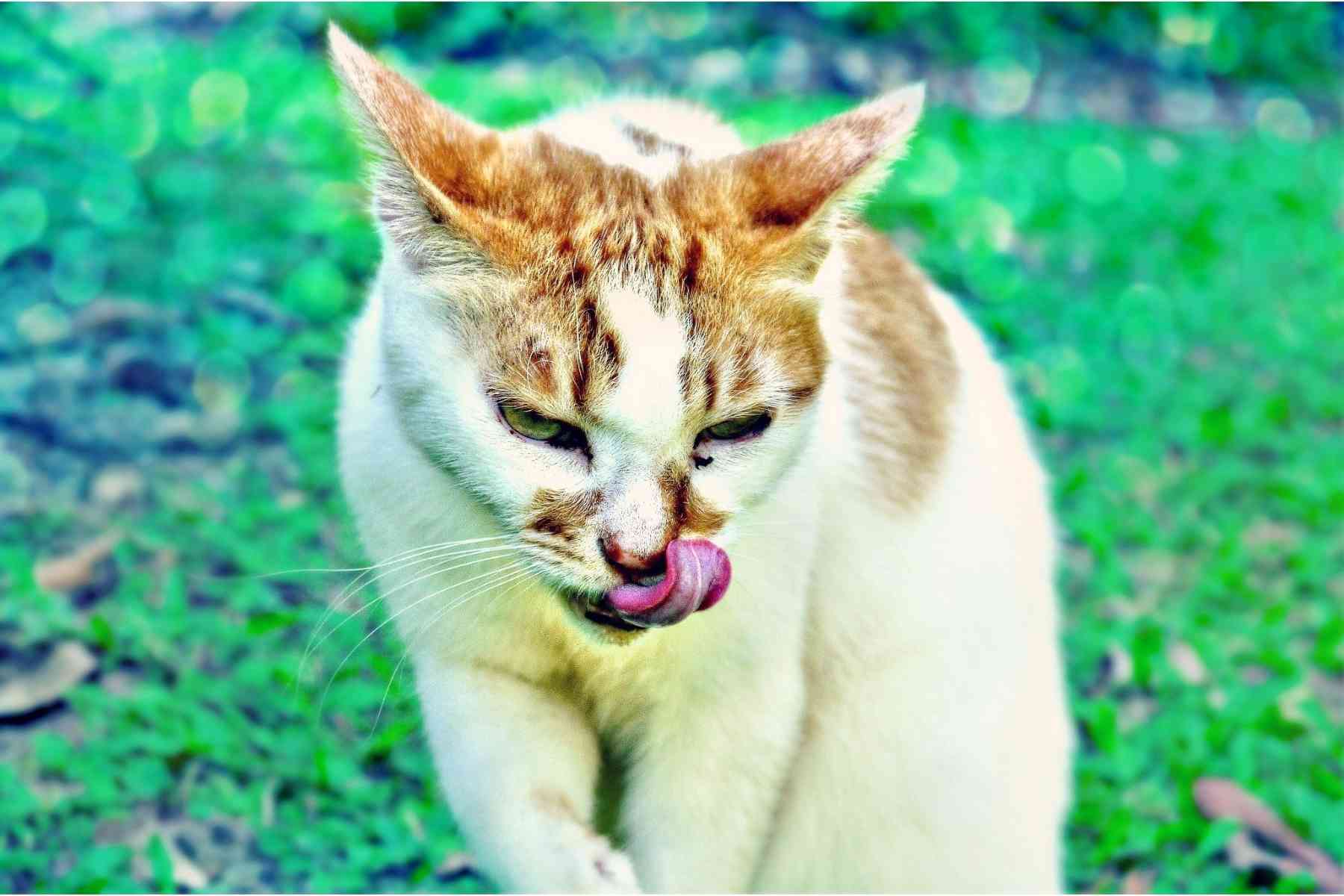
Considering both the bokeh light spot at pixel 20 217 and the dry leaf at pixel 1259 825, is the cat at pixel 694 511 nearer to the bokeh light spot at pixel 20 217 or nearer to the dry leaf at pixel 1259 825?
the dry leaf at pixel 1259 825

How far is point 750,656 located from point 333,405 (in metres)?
2.90

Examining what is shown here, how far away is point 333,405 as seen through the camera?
5.13 meters

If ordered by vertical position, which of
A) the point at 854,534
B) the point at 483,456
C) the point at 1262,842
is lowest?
the point at 1262,842

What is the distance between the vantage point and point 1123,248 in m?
7.47

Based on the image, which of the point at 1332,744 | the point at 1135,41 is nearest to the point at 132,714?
the point at 1332,744

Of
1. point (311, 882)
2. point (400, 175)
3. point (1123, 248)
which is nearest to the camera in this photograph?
point (400, 175)

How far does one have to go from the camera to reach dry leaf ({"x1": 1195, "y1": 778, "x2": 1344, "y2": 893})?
3963 mm

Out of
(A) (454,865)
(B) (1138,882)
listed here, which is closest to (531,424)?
(A) (454,865)

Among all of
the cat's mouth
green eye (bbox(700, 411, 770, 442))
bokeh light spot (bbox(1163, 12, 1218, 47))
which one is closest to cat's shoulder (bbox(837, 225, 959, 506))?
green eye (bbox(700, 411, 770, 442))

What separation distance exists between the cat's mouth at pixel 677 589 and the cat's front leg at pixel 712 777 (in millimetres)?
450

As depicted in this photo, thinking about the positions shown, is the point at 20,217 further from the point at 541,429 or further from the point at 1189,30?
the point at 1189,30

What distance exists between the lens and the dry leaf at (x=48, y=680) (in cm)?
388

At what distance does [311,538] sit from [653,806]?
7.39 ft

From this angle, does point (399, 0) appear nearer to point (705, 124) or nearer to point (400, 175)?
point (705, 124)
